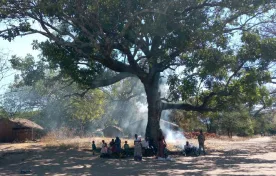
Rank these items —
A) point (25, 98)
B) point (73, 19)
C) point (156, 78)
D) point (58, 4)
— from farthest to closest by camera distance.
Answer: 1. point (25, 98)
2. point (156, 78)
3. point (73, 19)
4. point (58, 4)

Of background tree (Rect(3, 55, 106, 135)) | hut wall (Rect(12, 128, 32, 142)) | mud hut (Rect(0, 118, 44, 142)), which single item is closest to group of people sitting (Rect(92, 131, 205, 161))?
background tree (Rect(3, 55, 106, 135))

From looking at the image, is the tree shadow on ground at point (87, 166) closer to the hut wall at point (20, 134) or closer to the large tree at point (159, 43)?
the large tree at point (159, 43)

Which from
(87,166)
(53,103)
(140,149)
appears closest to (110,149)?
(140,149)

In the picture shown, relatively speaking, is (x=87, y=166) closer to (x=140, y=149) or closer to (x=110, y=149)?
(x=140, y=149)

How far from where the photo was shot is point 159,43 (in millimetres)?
21062

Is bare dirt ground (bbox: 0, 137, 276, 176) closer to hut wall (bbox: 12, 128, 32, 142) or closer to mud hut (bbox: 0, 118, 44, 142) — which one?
hut wall (bbox: 12, 128, 32, 142)

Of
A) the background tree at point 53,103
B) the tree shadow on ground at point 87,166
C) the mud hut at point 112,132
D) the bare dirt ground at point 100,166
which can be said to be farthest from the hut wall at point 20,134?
the tree shadow on ground at point 87,166

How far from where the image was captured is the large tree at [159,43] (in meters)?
17.8

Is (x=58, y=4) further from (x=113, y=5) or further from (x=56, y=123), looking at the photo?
(x=56, y=123)

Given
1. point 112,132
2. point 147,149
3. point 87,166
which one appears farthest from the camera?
point 112,132

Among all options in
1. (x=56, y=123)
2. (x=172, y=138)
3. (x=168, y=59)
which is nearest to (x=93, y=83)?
(x=168, y=59)

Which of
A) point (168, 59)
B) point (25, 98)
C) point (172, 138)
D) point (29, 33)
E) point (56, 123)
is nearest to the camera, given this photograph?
point (29, 33)

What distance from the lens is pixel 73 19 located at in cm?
1777

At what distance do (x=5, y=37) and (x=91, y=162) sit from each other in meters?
7.28
